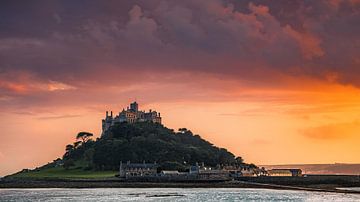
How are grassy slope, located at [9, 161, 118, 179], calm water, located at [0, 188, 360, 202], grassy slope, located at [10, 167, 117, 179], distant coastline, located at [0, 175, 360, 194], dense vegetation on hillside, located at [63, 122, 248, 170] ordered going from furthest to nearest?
dense vegetation on hillside, located at [63, 122, 248, 170] → grassy slope, located at [9, 161, 118, 179] → grassy slope, located at [10, 167, 117, 179] → distant coastline, located at [0, 175, 360, 194] → calm water, located at [0, 188, 360, 202]

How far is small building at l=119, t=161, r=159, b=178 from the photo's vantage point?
Result: 14382 cm

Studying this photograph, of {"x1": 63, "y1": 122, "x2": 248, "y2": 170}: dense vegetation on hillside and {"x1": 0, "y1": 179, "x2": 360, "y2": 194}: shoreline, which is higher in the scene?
{"x1": 63, "y1": 122, "x2": 248, "y2": 170}: dense vegetation on hillside

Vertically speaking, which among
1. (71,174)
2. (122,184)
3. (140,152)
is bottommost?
(122,184)

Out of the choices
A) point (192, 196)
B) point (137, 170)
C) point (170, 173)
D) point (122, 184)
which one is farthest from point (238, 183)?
point (137, 170)

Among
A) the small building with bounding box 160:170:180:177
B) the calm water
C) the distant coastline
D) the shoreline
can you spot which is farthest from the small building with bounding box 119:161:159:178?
the calm water

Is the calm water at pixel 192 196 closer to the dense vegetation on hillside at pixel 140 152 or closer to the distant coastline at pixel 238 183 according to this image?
the distant coastline at pixel 238 183

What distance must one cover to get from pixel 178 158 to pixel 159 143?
29.1ft

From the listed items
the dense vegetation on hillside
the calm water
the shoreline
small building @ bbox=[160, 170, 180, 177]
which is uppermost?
the dense vegetation on hillside

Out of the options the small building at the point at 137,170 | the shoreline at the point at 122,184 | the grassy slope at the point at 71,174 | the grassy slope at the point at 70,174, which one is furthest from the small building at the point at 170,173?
the grassy slope at the point at 70,174

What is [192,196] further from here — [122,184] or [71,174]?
[71,174]

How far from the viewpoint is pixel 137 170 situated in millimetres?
147875

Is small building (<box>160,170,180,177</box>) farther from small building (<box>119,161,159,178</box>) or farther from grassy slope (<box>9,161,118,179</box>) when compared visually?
grassy slope (<box>9,161,118,179</box>)

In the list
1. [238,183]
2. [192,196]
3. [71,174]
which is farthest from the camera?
[71,174]

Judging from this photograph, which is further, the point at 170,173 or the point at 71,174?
the point at 71,174
